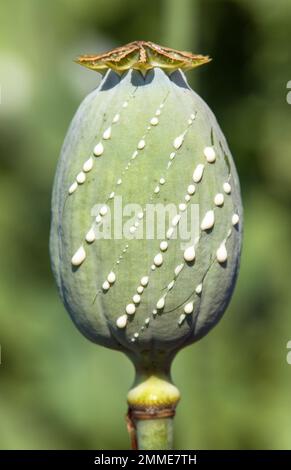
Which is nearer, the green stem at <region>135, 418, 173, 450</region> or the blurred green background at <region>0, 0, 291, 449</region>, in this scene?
the green stem at <region>135, 418, 173, 450</region>

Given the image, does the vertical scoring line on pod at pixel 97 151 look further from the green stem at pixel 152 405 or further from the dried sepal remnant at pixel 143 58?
the green stem at pixel 152 405

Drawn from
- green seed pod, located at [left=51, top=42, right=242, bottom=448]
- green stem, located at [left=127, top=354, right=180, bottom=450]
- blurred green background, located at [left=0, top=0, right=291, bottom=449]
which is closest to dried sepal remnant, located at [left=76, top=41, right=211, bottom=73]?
green seed pod, located at [left=51, top=42, right=242, bottom=448]

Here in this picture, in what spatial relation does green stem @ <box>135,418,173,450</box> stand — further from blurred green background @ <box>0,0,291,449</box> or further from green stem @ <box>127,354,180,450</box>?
blurred green background @ <box>0,0,291,449</box>

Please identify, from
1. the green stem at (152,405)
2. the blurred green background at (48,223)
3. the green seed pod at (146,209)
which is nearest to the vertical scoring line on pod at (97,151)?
the green seed pod at (146,209)

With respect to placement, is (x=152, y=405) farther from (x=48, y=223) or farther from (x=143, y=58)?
(x=48, y=223)

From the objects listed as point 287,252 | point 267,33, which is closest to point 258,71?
point 267,33

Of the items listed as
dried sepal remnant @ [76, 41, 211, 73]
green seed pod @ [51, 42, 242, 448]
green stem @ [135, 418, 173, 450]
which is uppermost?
dried sepal remnant @ [76, 41, 211, 73]
